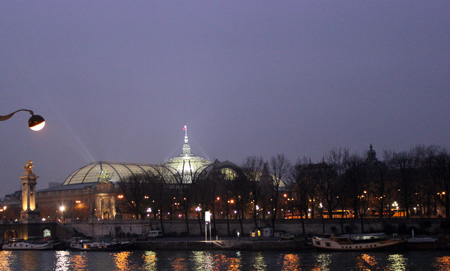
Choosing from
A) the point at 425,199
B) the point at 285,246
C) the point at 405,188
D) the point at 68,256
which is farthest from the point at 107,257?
the point at 425,199

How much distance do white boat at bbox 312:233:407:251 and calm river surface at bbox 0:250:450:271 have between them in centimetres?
243

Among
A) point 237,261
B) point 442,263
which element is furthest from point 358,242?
point 442,263

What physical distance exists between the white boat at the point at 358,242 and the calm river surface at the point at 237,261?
2431 millimetres

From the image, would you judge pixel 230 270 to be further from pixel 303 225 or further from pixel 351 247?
pixel 303 225

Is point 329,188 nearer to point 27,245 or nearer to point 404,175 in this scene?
point 404,175

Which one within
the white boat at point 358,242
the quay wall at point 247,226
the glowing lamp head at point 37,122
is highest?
the glowing lamp head at point 37,122

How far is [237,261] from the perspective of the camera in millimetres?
73750

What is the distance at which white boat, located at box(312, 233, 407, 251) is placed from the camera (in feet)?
268

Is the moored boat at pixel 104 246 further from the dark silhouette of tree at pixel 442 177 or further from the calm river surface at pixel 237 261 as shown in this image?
the dark silhouette of tree at pixel 442 177

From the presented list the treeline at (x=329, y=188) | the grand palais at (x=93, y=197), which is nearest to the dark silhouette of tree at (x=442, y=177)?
the treeline at (x=329, y=188)

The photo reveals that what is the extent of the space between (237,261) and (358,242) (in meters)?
20.3

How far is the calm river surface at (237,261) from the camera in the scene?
2591 inches

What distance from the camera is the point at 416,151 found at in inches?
4560

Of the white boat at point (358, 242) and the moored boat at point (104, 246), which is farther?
the moored boat at point (104, 246)
